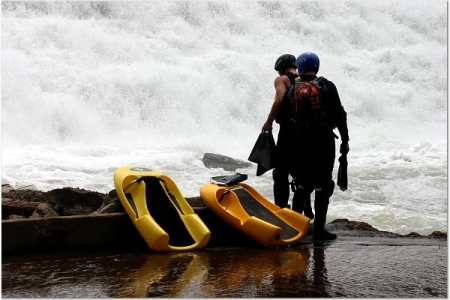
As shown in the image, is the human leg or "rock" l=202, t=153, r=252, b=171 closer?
the human leg

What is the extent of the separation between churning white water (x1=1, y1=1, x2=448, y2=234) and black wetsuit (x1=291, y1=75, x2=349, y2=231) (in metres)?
2.48

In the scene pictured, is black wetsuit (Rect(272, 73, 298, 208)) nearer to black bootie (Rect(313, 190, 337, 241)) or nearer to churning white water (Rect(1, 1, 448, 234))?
Answer: black bootie (Rect(313, 190, 337, 241))

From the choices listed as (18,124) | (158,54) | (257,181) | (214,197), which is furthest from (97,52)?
(214,197)

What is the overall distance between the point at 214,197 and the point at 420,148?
10143mm

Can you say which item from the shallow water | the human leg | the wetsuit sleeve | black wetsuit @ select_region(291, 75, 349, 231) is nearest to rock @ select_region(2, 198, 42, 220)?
the shallow water

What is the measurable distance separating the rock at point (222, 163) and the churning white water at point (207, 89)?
0.52ft

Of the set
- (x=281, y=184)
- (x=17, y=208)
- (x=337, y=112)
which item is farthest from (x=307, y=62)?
(x=17, y=208)

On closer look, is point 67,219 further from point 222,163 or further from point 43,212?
point 222,163

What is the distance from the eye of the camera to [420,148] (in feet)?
47.5

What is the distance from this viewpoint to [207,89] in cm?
1728

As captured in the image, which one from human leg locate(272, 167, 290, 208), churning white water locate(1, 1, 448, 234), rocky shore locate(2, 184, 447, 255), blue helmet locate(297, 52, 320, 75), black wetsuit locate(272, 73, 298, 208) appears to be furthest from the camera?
churning white water locate(1, 1, 448, 234)

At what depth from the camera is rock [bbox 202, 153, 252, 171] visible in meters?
12.1

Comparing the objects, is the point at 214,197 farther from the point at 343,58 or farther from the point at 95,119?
the point at 343,58

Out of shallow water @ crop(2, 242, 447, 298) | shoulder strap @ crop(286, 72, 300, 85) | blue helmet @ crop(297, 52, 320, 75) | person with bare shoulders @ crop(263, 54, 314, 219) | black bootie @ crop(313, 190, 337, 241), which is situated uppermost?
blue helmet @ crop(297, 52, 320, 75)
